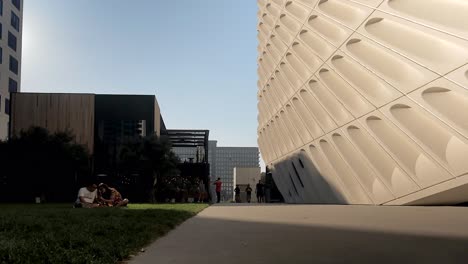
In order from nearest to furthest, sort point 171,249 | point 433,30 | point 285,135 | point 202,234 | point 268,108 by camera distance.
→ point 171,249 < point 202,234 < point 433,30 < point 285,135 < point 268,108

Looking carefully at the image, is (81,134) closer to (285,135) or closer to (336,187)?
(285,135)

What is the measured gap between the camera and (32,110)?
42.9 metres

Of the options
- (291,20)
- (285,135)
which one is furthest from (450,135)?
(285,135)

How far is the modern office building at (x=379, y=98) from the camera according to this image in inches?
556

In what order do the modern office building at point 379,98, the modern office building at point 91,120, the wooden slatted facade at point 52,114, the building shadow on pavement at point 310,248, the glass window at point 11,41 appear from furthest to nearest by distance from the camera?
the glass window at point 11,41 → the wooden slatted facade at point 52,114 → the modern office building at point 91,120 → the modern office building at point 379,98 → the building shadow on pavement at point 310,248

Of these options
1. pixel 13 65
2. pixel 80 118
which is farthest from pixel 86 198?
pixel 13 65

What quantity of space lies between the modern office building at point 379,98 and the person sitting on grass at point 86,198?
11.8 meters

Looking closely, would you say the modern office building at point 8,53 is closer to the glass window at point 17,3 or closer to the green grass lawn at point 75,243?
the glass window at point 17,3

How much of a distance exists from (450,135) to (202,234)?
10.7 meters

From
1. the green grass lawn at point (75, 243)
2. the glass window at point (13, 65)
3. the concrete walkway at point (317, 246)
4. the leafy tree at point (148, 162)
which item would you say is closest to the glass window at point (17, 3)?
the glass window at point (13, 65)

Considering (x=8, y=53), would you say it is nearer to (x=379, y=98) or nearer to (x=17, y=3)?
(x=17, y=3)

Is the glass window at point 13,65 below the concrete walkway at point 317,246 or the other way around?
the other way around

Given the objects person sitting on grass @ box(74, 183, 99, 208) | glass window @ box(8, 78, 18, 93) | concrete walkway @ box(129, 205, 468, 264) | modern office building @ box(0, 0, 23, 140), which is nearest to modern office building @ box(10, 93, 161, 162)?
modern office building @ box(0, 0, 23, 140)

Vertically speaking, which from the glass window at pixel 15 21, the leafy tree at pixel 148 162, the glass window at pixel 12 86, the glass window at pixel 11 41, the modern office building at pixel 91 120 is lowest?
the leafy tree at pixel 148 162
